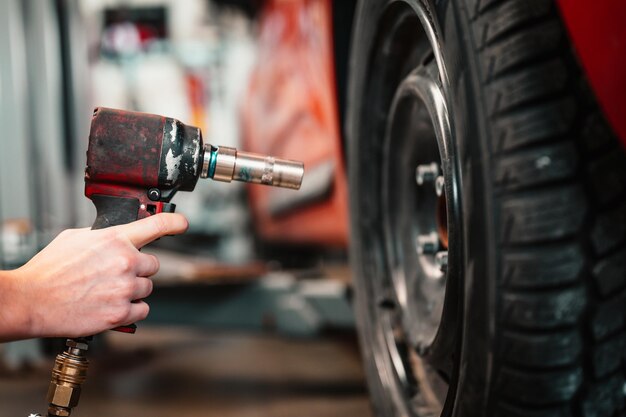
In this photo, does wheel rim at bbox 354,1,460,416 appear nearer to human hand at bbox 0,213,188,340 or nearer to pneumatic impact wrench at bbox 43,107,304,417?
pneumatic impact wrench at bbox 43,107,304,417

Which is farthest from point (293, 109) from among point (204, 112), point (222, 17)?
point (204, 112)

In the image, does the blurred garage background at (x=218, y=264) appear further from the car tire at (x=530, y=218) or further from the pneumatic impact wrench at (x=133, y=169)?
the car tire at (x=530, y=218)

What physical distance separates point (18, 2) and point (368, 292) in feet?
5.99

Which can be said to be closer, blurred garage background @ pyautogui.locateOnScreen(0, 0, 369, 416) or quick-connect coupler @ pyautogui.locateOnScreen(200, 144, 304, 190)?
quick-connect coupler @ pyautogui.locateOnScreen(200, 144, 304, 190)

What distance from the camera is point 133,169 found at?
776 millimetres

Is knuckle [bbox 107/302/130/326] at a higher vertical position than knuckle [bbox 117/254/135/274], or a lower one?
lower

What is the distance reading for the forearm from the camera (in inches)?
27.6

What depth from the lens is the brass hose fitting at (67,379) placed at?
788 millimetres

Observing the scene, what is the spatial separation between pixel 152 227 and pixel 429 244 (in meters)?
0.36

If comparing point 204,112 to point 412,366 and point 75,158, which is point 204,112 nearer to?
point 75,158

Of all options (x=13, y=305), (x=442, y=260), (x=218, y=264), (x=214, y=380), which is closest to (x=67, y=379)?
(x=13, y=305)

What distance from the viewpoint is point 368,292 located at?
3.75 ft

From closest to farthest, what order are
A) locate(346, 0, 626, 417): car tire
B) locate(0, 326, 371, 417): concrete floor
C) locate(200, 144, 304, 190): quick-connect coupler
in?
locate(346, 0, 626, 417): car tire, locate(200, 144, 304, 190): quick-connect coupler, locate(0, 326, 371, 417): concrete floor

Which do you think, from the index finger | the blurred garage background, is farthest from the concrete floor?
the index finger
